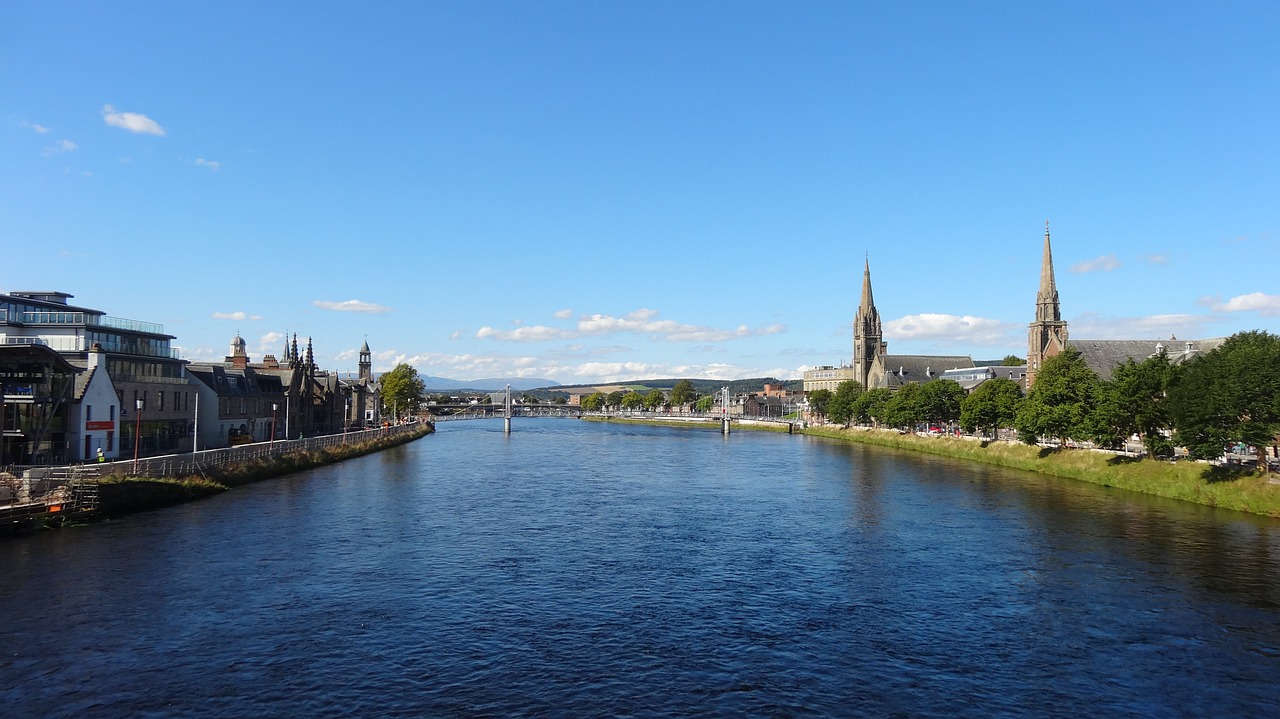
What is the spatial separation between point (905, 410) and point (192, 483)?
117 metres

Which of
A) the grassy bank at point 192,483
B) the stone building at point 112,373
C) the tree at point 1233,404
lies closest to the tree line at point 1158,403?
the tree at point 1233,404

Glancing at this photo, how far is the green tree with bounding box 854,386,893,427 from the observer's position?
535 ft

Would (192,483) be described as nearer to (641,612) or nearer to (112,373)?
(112,373)

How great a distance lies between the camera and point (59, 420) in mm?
62594

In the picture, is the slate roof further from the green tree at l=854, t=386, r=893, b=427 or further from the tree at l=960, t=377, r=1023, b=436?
the green tree at l=854, t=386, r=893, b=427

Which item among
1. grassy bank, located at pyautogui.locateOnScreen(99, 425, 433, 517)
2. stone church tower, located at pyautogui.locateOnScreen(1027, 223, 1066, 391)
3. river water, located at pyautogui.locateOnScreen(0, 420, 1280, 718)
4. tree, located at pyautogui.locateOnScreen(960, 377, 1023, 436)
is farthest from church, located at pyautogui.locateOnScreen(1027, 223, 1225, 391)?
grassy bank, located at pyautogui.locateOnScreen(99, 425, 433, 517)

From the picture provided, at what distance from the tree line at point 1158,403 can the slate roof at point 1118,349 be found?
15520mm

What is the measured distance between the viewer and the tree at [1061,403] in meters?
83.7

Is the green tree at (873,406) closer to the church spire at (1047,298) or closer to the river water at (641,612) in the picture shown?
the church spire at (1047,298)

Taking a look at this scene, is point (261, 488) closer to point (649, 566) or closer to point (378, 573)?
point (378, 573)

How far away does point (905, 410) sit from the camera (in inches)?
5620

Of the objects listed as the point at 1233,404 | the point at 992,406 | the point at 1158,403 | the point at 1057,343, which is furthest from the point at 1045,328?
the point at 1233,404

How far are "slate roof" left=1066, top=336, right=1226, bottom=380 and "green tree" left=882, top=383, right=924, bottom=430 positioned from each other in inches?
1055

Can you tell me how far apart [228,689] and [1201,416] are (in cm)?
6826
